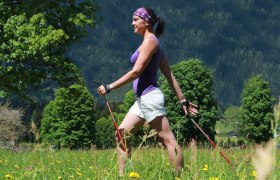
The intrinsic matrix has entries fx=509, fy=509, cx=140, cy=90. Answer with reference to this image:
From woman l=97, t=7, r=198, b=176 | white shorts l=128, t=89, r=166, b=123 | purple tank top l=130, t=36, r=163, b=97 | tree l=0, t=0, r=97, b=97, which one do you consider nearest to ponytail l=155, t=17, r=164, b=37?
woman l=97, t=7, r=198, b=176

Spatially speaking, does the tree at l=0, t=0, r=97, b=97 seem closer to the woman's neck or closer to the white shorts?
the woman's neck

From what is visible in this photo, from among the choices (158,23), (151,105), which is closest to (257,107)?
(158,23)

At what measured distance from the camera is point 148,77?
5316mm

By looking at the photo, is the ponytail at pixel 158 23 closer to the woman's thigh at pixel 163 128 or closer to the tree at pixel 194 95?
the woman's thigh at pixel 163 128

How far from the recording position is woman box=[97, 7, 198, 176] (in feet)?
16.7

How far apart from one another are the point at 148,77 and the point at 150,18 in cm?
64

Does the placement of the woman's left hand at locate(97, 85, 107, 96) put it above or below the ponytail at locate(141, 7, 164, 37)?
below

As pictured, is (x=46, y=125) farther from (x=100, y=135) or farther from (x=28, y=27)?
(x=28, y=27)

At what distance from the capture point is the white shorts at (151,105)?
510 centimetres

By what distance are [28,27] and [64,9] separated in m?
2.05

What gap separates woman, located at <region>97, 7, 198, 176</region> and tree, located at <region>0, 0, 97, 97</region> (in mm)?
13536

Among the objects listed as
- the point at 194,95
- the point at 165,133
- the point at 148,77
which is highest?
the point at 194,95

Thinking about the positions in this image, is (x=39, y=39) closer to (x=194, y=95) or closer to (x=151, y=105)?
(x=151, y=105)

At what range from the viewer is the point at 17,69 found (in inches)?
782
